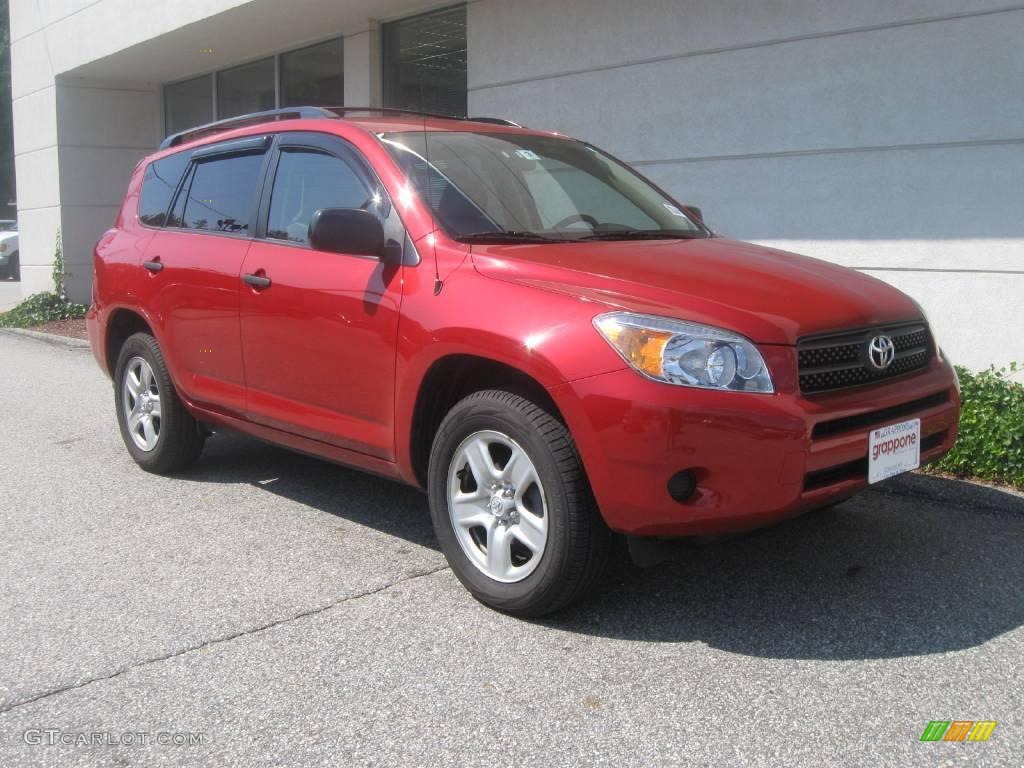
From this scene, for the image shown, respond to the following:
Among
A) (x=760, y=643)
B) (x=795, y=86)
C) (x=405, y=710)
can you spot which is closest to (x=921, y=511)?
(x=760, y=643)

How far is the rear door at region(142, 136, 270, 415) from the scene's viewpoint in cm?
495

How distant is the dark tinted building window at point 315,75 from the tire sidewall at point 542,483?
9.02m

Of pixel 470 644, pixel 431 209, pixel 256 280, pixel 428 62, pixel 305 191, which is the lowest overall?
pixel 470 644

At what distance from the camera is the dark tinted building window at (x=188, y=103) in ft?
49.8

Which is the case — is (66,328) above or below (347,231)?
below

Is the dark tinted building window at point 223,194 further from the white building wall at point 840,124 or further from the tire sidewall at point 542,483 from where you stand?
the white building wall at point 840,124

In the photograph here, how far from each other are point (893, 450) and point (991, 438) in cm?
199

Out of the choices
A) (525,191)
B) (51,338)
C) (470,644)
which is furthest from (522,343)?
(51,338)

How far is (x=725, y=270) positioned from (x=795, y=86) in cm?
405

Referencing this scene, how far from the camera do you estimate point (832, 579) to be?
412 cm

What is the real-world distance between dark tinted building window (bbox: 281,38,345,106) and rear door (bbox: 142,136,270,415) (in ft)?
22.7

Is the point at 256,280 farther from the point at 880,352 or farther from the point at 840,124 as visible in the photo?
the point at 840,124

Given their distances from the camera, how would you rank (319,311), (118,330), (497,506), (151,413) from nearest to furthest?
(497,506)
(319,311)
(151,413)
(118,330)

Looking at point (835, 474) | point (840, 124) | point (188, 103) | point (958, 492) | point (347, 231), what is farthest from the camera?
point (188, 103)
